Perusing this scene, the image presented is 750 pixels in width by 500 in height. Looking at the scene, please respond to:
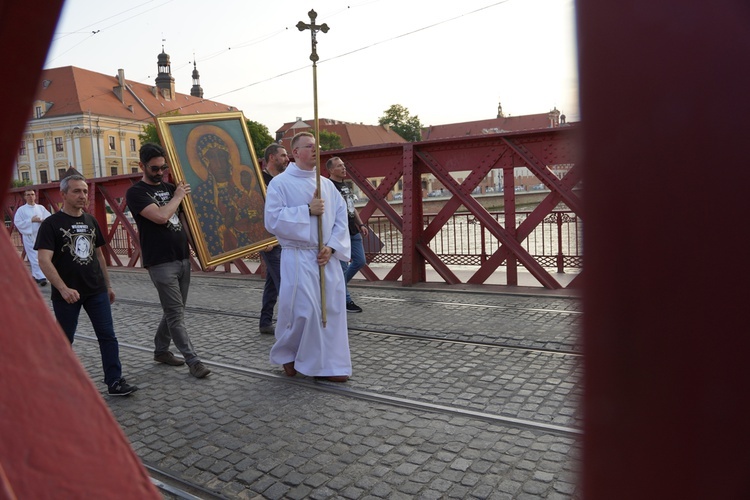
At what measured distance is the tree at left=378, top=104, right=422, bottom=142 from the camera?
100750 mm

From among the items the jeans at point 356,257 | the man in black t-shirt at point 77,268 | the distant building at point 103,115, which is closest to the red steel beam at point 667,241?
the man in black t-shirt at point 77,268

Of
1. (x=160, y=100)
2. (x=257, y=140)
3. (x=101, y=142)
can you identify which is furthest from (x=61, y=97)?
(x=160, y=100)

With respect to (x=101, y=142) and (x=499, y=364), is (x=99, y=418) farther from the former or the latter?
(x=101, y=142)

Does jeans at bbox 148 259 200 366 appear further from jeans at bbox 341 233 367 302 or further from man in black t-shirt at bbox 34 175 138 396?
jeans at bbox 341 233 367 302

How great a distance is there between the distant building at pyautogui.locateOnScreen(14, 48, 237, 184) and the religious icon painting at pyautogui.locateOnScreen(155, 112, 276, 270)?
3974 cm

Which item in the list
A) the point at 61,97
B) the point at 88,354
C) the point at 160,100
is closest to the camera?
the point at 88,354

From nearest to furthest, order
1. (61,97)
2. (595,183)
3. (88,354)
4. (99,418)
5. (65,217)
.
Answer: (595,183)
(99,418)
(65,217)
(88,354)
(61,97)

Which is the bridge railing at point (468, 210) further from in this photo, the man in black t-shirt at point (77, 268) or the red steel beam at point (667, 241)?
the red steel beam at point (667, 241)

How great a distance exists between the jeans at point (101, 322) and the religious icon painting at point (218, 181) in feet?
3.92

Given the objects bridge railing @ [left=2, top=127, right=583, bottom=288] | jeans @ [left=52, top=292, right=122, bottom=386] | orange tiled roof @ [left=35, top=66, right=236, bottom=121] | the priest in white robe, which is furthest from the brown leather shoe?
orange tiled roof @ [left=35, top=66, right=236, bottom=121]

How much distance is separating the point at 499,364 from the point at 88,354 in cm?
A: 445

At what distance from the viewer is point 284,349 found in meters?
5.73

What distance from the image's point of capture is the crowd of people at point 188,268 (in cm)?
532

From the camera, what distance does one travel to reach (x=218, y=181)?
267 inches
